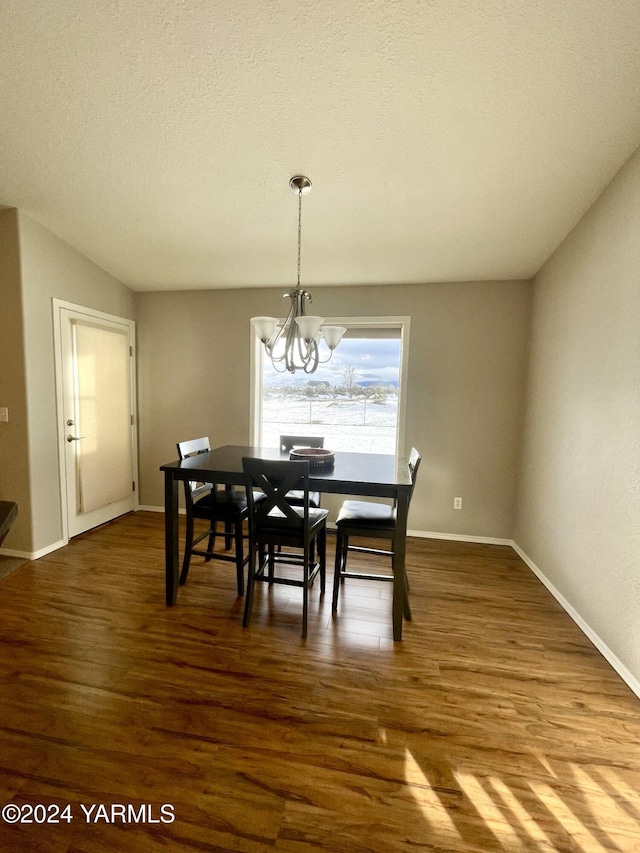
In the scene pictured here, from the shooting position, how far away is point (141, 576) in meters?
2.65

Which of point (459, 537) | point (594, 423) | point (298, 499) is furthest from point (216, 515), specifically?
point (594, 423)

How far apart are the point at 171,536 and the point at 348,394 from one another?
2076mm

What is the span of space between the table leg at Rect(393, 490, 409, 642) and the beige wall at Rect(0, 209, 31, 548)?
9.17 feet

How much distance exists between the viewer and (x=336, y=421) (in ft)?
12.1

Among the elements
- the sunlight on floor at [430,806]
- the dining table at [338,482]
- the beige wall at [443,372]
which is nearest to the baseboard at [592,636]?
the beige wall at [443,372]

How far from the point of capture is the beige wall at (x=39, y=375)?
2756mm

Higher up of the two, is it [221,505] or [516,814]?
[221,505]

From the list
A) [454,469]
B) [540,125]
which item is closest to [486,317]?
[454,469]

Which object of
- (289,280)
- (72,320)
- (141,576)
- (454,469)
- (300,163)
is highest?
(300,163)

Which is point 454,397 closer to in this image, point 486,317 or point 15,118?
point 486,317

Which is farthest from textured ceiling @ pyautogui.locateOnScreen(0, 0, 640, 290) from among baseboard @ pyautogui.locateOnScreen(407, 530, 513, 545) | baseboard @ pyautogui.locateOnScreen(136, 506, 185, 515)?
baseboard @ pyautogui.locateOnScreen(136, 506, 185, 515)

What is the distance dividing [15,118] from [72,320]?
1.50 metres

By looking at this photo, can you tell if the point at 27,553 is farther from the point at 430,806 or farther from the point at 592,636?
the point at 592,636

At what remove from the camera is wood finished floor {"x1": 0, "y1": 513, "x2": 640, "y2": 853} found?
Result: 1.14m
